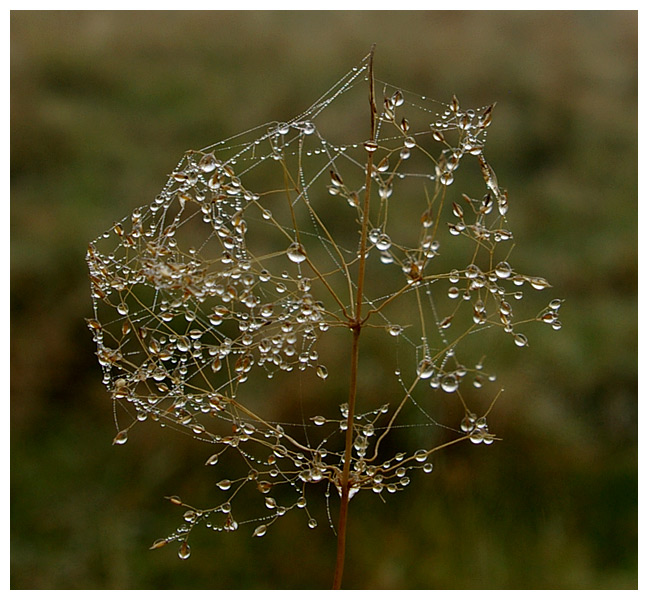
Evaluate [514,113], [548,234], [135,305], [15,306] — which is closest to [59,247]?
[15,306]

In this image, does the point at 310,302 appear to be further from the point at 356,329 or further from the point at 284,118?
the point at 284,118

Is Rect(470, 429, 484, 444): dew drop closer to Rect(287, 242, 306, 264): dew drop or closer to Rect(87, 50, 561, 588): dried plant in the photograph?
Rect(87, 50, 561, 588): dried plant

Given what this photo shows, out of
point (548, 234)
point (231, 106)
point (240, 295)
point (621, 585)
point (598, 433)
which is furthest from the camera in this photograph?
point (231, 106)

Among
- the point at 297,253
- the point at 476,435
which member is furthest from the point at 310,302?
the point at 476,435

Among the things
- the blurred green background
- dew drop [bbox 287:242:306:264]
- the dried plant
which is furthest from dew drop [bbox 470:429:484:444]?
the blurred green background

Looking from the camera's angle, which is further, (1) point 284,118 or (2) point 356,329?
(1) point 284,118

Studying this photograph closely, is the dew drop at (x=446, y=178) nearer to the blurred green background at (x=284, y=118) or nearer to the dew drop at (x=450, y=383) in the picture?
the dew drop at (x=450, y=383)

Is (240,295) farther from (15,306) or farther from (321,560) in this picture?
(15,306)
